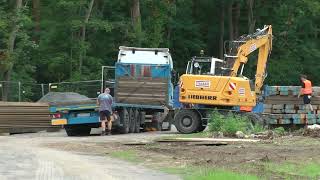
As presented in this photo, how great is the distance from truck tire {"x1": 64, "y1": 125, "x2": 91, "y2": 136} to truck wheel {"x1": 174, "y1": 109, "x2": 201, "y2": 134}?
12.7 ft

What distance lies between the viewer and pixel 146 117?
2986cm

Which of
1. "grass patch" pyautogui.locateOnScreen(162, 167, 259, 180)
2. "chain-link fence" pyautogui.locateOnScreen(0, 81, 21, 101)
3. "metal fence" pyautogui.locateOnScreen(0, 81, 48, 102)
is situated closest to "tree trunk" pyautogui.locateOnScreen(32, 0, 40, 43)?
"metal fence" pyautogui.locateOnScreen(0, 81, 48, 102)

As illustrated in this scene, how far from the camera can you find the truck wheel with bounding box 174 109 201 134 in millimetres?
27594

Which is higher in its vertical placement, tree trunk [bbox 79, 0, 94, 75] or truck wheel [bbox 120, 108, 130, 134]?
tree trunk [bbox 79, 0, 94, 75]

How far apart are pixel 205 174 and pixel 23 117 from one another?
18.3 m

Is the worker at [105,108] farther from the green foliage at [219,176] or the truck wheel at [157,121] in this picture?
the green foliage at [219,176]

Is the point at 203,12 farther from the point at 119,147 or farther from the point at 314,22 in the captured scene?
the point at 119,147

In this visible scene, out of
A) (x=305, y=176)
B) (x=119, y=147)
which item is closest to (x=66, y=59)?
(x=119, y=147)

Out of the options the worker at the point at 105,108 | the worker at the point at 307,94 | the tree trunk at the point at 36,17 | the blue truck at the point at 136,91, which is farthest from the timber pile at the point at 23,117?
the tree trunk at the point at 36,17

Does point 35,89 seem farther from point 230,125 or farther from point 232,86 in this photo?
point 230,125

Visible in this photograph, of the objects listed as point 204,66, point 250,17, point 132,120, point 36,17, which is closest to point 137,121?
point 132,120

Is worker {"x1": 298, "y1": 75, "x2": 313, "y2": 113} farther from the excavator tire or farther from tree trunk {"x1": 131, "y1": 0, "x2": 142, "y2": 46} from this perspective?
tree trunk {"x1": 131, "y1": 0, "x2": 142, "y2": 46}

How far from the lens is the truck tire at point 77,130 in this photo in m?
28.2

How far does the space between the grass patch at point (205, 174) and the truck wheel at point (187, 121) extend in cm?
1245
